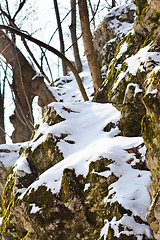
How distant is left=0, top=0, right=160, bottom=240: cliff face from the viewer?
185 centimetres

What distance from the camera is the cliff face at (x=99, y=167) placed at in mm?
1854

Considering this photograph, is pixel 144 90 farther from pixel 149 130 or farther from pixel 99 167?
pixel 149 130

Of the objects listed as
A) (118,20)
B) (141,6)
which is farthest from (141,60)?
(118,20)

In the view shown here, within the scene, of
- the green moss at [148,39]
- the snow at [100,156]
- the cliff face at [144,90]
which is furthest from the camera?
the green moss at [148,39]

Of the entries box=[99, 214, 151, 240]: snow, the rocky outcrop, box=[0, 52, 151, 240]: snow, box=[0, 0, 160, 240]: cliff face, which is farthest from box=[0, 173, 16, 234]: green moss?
the rocky outcrop

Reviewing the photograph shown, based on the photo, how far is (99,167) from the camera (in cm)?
240

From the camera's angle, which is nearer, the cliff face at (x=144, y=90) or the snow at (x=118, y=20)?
the cliff face at (x=144, y=90)

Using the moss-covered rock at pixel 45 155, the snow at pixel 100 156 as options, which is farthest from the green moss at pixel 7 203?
the moss-covered rock at pixel 45 155

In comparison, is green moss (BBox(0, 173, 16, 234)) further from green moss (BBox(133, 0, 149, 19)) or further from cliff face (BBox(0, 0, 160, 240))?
green moss (BBox(133, 0, 149, 19))

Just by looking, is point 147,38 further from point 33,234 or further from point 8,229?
point 8,229

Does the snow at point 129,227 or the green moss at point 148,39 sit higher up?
the green moss at point 148,39

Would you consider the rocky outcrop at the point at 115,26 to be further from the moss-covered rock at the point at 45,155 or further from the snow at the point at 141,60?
the moss-covered rock at the point at 45,155

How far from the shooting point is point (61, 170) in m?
2.73

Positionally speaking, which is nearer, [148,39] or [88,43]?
[148,39]
